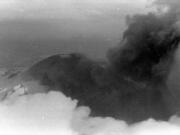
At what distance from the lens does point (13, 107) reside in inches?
4033

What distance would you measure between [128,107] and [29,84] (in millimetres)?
34370

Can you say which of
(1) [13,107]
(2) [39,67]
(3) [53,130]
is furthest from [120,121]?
(2) [39,67]

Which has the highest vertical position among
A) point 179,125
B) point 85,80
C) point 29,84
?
point 85,80

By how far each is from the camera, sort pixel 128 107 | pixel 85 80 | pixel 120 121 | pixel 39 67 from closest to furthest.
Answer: pixel 120 121
pixel 128 107
pixel 85 80
pixel 39 67

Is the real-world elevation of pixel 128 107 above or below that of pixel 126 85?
below

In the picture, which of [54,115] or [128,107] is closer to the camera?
[54,115]

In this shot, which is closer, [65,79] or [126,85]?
[126,85]

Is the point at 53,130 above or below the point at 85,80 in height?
below

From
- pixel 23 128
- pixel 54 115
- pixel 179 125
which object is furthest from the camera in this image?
pixel 54 115

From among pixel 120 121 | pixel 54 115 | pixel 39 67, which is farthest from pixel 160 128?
pixel 39 67

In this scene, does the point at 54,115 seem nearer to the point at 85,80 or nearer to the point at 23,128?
the point at 23,128

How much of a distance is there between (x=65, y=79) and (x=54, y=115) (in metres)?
39.1

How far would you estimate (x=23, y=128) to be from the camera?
8888 cm

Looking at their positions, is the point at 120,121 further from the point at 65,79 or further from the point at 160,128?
the point at 65,79
